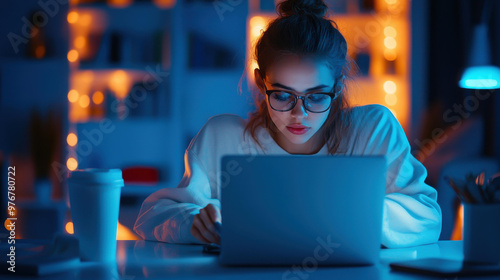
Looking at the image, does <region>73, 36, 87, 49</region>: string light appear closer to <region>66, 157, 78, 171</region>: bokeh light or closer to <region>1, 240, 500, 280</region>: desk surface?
<region>66, 157, 78, 171</region>: bokeh light

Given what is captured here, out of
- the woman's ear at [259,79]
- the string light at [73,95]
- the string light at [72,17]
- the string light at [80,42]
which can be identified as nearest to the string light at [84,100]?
the string light at [73,95]

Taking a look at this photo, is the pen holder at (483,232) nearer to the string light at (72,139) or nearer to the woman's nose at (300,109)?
the woman's nose at (300,109)

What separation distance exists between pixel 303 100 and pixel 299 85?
0.14 feet

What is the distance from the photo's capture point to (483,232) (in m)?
0.92

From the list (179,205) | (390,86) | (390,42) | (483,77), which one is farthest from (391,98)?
(179,205)

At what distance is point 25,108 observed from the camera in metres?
3.58

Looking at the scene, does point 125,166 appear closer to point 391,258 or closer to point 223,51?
point 223,51

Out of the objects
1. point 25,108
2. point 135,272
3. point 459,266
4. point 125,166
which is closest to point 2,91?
point 25,108

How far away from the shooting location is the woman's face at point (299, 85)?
136 cm

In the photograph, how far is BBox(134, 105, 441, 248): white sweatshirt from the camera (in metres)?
1.20

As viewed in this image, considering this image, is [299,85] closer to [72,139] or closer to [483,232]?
[483,232]

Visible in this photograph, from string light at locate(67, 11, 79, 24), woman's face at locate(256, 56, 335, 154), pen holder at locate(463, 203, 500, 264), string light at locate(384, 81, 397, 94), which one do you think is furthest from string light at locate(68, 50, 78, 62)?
pen holder at locate(463, 203, 500, 264)

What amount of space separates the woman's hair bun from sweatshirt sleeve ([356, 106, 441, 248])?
0.36 m

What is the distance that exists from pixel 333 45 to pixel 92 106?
2.47 metres
